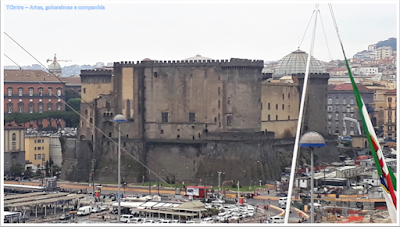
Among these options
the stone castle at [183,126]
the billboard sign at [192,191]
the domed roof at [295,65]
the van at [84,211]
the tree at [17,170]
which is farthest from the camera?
the domed roof at [295,65]

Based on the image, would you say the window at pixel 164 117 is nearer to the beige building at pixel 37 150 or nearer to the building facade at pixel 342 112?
the beige building at pixel 37 150

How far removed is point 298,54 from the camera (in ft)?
339

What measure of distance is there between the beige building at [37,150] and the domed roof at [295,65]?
90.1 ft

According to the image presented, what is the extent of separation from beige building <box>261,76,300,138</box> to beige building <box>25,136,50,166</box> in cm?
2509

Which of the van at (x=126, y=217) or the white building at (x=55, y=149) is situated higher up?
the white building at (x=55, y=149)

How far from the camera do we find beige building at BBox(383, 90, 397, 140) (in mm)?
116350

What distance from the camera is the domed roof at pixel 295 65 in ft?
331

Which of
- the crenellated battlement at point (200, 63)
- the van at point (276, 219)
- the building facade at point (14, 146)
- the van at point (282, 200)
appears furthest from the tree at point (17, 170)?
the van at point (276, 219)

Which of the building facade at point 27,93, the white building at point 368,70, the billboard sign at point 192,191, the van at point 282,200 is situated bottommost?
the van at point 282,200

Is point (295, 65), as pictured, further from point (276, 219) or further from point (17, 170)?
point (276, 219)

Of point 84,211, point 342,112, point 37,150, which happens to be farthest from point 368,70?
point 84,211

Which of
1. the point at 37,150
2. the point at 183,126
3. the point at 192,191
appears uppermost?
the point at 183,126

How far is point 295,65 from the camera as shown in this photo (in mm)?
102125

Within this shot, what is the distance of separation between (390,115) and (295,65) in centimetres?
2325
